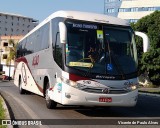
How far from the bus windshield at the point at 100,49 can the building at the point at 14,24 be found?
13838 centimetres

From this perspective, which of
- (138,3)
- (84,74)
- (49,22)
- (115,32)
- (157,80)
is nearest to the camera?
(84,74)

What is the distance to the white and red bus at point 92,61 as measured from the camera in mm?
12117

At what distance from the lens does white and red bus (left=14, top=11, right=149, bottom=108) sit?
12.1 metres

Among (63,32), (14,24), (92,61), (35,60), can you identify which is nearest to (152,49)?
(35,60)

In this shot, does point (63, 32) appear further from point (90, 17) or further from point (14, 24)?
point (14, 24)

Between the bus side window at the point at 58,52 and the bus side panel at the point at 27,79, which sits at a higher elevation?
the bus side window at the point at 58,52

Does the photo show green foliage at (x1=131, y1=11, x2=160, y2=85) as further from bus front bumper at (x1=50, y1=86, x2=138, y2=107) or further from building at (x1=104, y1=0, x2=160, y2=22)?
building at (x1=104, y1=0, x2=160, y2=22)

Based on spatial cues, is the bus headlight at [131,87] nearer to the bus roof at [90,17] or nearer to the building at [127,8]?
the bus roof at [90,17]

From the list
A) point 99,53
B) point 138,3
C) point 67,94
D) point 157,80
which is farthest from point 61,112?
point 138,3

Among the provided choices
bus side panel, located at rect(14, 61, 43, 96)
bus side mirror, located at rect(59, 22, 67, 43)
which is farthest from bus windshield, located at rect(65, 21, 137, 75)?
bus side panel, located at rect(14, 61, 43, 96)

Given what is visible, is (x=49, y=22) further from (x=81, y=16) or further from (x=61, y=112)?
(x=61, y=112)

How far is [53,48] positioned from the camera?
45.8 feet

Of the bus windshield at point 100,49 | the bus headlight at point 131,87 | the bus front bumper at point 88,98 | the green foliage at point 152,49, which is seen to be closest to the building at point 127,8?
the green foliage at point 152,49

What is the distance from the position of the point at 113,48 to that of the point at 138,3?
82.2 meters
